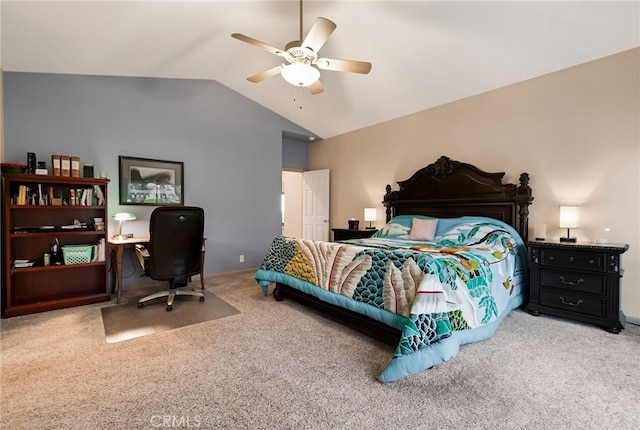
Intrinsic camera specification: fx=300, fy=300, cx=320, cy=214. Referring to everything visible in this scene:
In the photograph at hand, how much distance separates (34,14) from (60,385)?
3.06 metres

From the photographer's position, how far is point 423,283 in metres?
2.03

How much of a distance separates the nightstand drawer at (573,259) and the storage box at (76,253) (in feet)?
16.5

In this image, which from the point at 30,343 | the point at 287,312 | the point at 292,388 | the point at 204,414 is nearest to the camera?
the point at 204,414

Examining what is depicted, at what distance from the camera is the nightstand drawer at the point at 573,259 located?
108 inches

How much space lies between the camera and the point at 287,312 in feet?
10.6

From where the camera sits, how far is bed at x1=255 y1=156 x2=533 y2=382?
198 centimetres

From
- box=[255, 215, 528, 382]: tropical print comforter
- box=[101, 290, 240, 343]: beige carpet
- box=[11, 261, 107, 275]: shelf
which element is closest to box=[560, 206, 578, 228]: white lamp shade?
box=[255, 215, 528, 382]: tropical print comforter

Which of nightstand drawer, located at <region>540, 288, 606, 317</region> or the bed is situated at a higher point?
the bed

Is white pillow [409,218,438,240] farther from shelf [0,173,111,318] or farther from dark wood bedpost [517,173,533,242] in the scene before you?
shelf [0,173,111,318]

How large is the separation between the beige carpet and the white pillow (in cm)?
241

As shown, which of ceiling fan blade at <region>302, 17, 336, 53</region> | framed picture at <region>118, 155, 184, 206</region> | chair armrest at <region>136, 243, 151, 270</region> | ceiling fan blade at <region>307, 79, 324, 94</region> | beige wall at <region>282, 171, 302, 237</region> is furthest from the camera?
beige wall at <region>282, 171, 302, 237</region>

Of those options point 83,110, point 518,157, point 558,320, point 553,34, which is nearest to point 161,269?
point 83,110

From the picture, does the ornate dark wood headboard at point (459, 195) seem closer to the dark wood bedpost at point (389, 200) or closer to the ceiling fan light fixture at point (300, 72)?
the dark wood bedpost at point (389, 200)

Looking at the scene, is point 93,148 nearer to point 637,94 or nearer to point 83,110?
point 83,110
